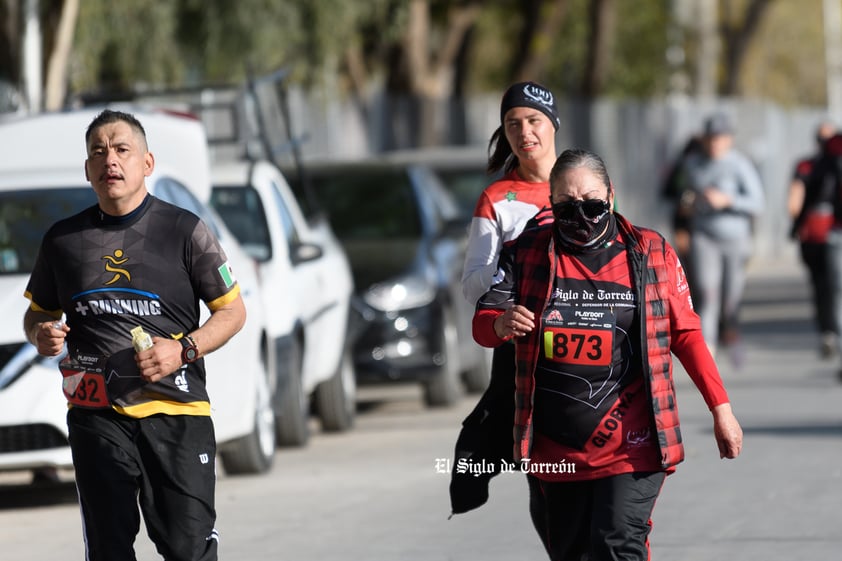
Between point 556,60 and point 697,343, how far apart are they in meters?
42.8

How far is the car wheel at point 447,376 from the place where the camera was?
13.6 metres

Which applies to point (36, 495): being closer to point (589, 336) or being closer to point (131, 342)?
point (131, 342)

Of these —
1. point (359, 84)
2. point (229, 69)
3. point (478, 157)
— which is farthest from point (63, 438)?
point (359, 84)

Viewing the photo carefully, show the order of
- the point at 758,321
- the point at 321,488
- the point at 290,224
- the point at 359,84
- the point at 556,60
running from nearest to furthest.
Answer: the point at 321,488 < the point at 290,224 < the point at 758,321 < the point at 359,84 < the point at 556,60

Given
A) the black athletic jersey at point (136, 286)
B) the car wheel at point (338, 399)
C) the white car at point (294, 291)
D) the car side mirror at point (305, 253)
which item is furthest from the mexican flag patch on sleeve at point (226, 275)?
the car wheel at point (338, 399)

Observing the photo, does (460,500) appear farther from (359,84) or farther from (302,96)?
(359,84)

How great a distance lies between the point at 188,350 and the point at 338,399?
23.1 feet

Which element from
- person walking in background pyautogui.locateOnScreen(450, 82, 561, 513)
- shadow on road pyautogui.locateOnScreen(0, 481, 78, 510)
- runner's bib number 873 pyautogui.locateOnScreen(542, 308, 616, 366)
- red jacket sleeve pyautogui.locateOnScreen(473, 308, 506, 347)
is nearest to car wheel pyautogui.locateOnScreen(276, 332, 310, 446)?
shadow on road pyautogui.locateOnScreen(0, 481, 78, 510)

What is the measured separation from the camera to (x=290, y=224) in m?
12.6

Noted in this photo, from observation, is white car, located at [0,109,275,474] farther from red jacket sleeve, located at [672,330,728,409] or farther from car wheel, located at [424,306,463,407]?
red jacket sleeve, located at [672,330,728,409]

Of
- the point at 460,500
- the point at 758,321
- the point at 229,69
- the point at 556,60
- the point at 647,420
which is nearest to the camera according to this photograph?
the point at 647,420

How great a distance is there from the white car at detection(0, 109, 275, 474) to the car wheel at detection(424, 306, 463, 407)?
2.97 metres

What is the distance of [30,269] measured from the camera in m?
9.62

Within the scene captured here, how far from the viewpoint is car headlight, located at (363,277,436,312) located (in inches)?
530
